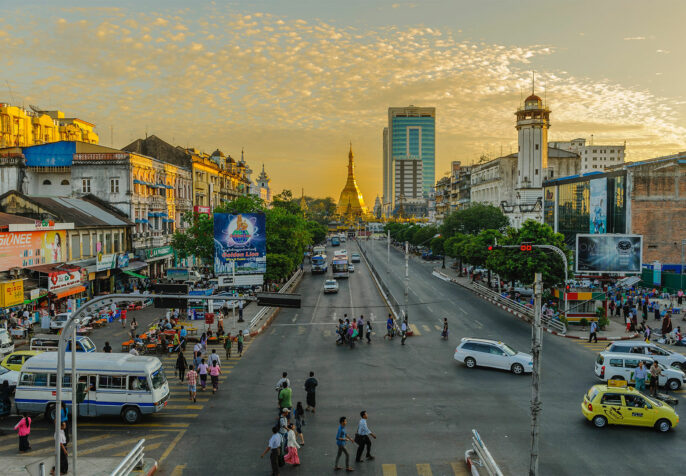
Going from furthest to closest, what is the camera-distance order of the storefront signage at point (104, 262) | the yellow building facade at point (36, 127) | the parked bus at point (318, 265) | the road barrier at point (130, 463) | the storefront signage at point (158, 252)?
1. the yellow building facade at point (36, 127)
2. the parked bus at point (318, 265)
3. the storefront signage at point (158, 252)
4. the storefront signage at point (104, 262)
5. the road barrier at point (130, 463)

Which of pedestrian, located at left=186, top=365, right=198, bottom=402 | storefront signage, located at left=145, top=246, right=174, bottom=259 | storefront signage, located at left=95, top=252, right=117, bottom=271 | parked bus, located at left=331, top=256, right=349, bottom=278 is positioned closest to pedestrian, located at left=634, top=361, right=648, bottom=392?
pedestrian, located at left=186, top=365, right=198, bottom=402

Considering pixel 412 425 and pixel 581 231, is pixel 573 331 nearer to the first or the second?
pixel 412 425

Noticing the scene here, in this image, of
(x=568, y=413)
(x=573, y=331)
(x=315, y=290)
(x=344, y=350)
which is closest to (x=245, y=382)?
(x=344, y=350)

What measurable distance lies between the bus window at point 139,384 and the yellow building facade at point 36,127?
71.3 meters

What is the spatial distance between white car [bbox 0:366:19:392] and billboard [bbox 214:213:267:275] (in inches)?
733

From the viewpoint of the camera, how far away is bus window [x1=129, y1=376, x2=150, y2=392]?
1838 cm

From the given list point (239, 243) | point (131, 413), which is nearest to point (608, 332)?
point (239, 243)

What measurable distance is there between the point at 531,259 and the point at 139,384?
96.3ft

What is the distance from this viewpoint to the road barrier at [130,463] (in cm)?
1313

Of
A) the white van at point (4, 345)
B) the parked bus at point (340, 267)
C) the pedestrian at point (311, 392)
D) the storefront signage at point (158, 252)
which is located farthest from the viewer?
the parked bus at point (340, 267)

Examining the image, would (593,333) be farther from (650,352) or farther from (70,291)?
(70,291)

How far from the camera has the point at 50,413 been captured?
60.9 feet

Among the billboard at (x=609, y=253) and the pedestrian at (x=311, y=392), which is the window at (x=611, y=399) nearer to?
the pedestrian at (x=311, y=392)

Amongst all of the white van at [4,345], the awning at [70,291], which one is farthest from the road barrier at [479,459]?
the awning at [70,291]
